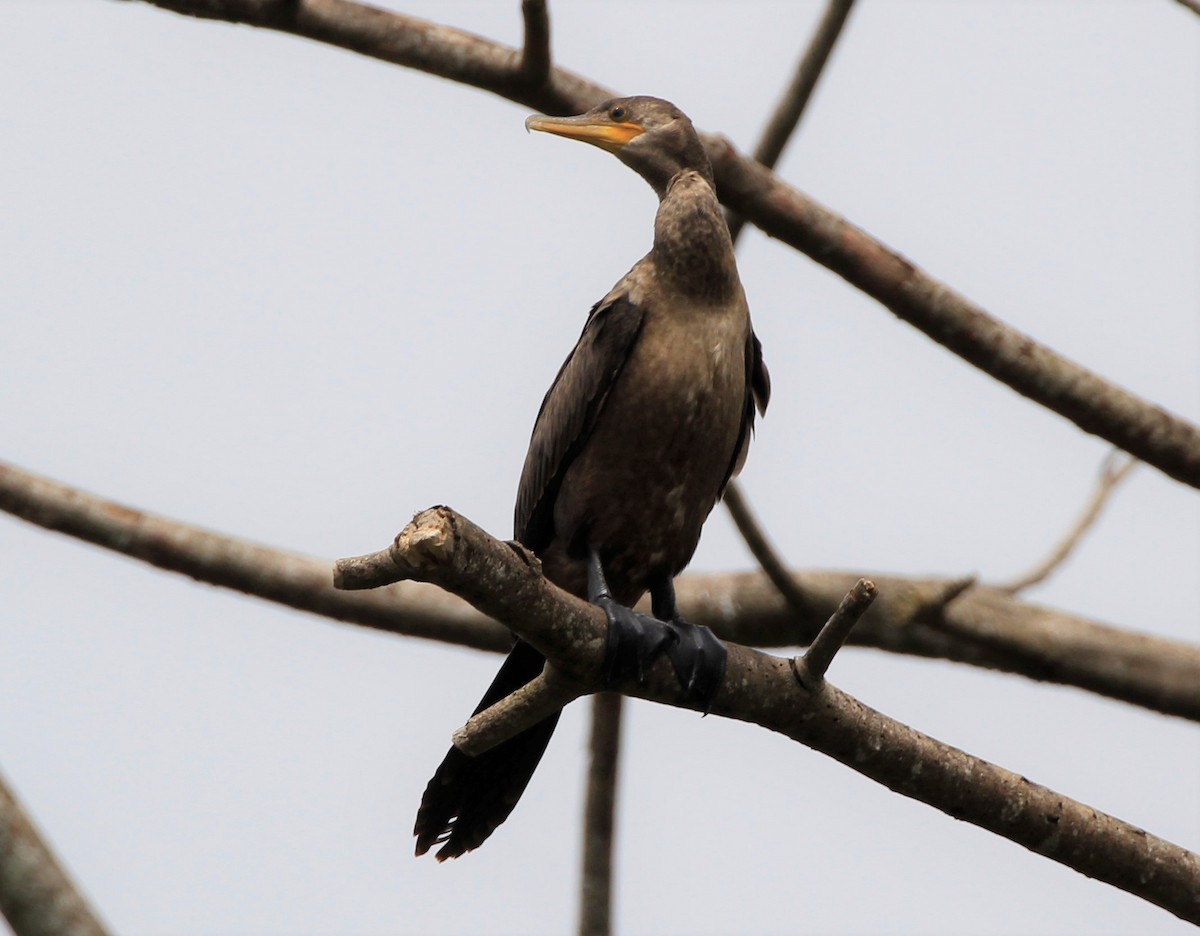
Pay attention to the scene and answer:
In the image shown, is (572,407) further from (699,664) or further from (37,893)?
(37,893)

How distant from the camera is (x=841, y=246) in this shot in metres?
5.27

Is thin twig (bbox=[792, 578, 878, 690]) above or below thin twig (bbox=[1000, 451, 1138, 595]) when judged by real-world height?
below

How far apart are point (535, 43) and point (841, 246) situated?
3.89ft

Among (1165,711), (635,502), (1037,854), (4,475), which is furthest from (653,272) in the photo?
(1165,711)

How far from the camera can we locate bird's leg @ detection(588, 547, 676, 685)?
3.86 metres

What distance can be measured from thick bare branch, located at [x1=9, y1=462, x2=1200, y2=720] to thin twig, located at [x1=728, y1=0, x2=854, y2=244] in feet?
4.46

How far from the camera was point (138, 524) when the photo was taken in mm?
5594

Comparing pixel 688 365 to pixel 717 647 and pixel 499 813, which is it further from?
pixel 499 813

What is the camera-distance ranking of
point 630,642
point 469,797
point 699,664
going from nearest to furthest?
point 630,642 → point 699,664 → point 469,797

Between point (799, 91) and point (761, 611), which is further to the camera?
point (761, 611)

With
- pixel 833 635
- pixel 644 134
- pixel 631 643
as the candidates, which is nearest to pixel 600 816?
pixel 631 643

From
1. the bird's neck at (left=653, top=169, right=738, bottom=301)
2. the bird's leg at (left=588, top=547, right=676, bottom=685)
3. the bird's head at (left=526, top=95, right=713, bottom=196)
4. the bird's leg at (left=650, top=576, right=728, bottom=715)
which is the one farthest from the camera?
the bird's head at (left=526, top=95, right=713, bottom=196)

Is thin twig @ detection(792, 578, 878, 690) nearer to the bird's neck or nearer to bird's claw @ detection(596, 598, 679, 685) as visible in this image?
bird's claw @ detection(596, 598, 679, 685)

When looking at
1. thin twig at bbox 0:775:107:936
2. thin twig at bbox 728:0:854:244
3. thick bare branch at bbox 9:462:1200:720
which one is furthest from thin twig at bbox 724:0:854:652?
thin twig at bbox 0:775:107:936
